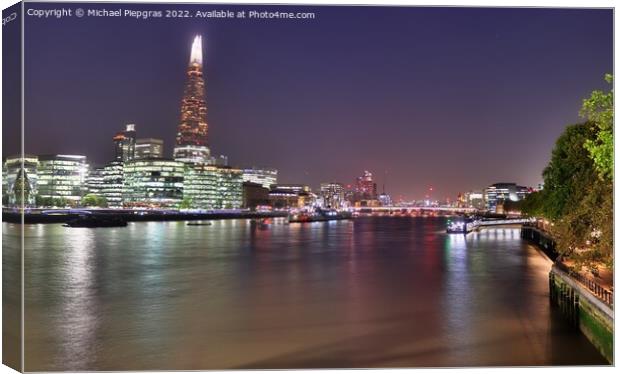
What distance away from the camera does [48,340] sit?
6.77 meters

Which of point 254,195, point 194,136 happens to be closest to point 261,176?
point 254,195

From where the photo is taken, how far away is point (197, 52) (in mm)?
6137

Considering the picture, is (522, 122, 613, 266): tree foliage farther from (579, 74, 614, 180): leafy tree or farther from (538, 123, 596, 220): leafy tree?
(579, 74, 614, 180): leafy tree

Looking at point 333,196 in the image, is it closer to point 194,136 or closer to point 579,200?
point 194,136

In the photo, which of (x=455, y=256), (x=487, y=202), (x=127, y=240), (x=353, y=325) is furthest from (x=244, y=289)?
(x=487, y=202)

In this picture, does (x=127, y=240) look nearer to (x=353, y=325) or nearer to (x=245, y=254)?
(x=245, y=254)

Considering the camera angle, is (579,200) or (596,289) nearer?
(596,289)

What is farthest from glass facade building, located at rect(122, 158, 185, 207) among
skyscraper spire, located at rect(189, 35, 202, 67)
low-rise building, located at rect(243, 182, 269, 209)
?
skyscraper spire, located at rect(189, 35, 202, 67)

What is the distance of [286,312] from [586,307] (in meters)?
3.68

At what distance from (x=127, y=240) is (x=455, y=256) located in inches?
396

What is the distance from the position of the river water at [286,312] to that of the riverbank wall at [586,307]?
18 cm

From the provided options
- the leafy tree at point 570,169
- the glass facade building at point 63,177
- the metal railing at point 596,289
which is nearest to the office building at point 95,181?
the glass facade building at point 63,177

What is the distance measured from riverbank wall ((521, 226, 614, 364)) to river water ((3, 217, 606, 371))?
0.59 feet

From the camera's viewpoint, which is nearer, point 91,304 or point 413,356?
point 413,356
